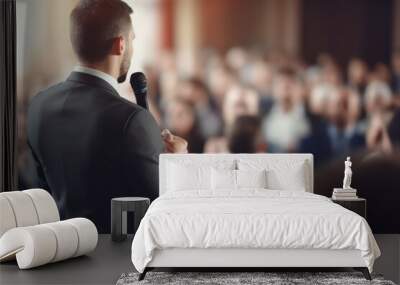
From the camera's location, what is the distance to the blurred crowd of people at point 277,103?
25.6ft

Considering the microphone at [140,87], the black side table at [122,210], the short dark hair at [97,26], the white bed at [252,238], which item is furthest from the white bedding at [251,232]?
the short dark hair at [97,26]

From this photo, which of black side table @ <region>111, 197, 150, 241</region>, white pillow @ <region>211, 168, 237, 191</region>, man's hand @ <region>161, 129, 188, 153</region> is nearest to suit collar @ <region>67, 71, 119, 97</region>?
man's hand @ <region>161, 129, 188, 153</region>

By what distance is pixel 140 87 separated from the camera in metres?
7.91

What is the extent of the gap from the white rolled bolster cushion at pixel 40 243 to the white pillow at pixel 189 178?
4.94 ft

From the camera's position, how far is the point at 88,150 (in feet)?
25.6

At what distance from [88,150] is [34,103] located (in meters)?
0.86

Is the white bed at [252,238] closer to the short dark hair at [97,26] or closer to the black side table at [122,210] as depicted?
the black side table at [122,210]

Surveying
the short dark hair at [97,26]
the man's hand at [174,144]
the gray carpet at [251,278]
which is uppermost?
the short dark hair at [97,26]

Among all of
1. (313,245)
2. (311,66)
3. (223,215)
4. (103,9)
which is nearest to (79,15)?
(103,9)

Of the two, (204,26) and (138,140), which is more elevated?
(204,26)

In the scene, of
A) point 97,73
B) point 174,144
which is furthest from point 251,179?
point 97,73

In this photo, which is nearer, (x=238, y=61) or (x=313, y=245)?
(x=313, y=245)

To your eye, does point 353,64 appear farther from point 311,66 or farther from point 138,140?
point 138,140

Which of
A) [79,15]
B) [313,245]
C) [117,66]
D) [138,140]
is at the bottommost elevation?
[313,245]
